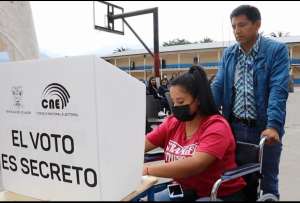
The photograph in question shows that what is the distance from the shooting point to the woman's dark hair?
69.4 inches

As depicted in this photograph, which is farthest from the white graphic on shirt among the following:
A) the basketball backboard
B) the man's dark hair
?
the basketball backboard

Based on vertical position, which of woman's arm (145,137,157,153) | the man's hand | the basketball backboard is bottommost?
woman's arm (145,137,157,153)

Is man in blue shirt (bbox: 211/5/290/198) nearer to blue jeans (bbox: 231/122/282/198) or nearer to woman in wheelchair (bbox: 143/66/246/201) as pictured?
blue jeans (bbox: 231/122/282/198)

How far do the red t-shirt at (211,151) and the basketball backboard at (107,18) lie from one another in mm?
14341

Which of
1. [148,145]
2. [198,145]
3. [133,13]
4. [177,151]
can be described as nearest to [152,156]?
[148,145]

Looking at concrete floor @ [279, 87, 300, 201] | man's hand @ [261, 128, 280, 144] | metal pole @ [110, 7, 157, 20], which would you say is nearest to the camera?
man's hand @ [261, 128, 280, 144]

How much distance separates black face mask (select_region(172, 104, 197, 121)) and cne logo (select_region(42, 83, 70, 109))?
696mm

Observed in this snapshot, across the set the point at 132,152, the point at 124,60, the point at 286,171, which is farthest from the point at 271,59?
the point at 124,60

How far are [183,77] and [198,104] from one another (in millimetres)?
151

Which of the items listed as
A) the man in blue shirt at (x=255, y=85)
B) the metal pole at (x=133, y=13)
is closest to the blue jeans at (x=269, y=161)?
the man in blue shirt at (x=255, y=85)

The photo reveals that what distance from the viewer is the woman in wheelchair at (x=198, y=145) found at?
165 centimetres

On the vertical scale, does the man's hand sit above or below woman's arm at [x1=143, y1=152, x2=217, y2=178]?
above

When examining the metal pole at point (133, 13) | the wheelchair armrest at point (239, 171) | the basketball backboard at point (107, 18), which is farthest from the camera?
the basketball backboard at point (107, 18)

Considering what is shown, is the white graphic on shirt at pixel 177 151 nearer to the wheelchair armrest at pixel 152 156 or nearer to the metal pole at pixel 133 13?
the wheelchair armrest at pixel 152 156
